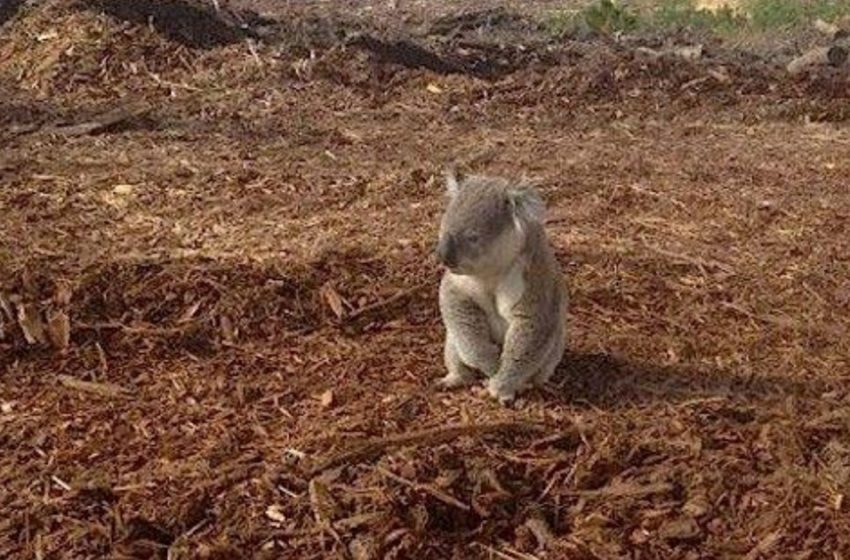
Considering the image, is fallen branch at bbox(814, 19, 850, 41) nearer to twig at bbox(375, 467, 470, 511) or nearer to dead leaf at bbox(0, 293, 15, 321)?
dead leaf at bbox(0, 293, 15, 321)

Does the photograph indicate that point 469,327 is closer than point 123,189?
Yes

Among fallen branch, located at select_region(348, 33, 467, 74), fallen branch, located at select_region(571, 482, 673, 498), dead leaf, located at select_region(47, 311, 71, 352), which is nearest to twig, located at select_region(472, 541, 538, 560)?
fallen branch, located at select_region(571, 482, 673, 498)

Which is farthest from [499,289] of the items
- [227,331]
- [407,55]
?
[407,55]

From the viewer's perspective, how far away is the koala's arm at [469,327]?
216 inches

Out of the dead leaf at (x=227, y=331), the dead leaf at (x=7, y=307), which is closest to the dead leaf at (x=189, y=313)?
the dead leaf at (x=227, y=331)

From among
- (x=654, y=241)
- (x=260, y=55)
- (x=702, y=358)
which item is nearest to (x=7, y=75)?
(x=260, y=55)

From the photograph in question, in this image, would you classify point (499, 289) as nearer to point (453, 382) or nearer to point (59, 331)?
point (453, 382)

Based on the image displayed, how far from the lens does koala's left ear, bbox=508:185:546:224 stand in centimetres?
524

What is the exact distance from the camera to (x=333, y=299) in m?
6.54

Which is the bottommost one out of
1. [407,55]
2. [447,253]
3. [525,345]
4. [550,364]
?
[407,55]

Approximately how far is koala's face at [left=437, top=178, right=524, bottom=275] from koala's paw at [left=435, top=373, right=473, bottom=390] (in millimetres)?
622

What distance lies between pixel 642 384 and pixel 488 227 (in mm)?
1097

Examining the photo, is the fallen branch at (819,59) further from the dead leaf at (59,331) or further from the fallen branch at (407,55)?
the dead leaf at (59,331)

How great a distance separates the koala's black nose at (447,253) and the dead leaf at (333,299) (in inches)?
55.5
